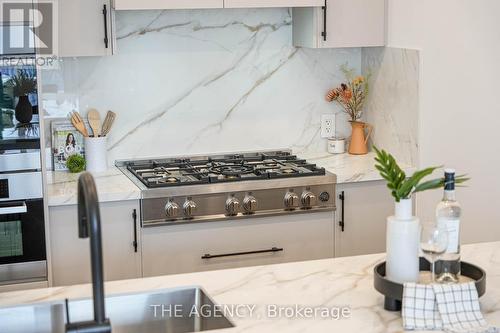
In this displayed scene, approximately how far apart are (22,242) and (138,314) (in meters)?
1.32

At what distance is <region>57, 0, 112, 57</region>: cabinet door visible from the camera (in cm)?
390

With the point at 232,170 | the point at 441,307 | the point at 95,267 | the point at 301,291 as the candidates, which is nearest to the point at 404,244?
the point at 441,307

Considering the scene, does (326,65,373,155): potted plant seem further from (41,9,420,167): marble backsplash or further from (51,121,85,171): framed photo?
(51,121,85,171): framed photo

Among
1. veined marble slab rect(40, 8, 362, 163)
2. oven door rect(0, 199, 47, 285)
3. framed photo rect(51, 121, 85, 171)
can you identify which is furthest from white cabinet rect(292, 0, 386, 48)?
oven door rect(0, 199, 47, 285)

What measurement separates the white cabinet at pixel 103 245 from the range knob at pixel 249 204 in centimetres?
51

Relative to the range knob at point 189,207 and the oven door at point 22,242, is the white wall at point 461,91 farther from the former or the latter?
the oven door at point 22,242

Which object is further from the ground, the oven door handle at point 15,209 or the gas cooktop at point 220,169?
the gas cooktop at point 220,169

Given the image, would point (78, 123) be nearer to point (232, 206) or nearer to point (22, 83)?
point (22, 83)

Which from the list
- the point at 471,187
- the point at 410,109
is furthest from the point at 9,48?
the point at 471,187

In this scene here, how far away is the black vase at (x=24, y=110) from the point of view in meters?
3.59

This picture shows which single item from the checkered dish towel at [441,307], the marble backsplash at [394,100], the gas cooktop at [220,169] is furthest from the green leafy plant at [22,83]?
the checkered dish towel at [441,307]

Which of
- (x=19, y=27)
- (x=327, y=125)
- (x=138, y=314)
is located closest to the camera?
(x=138, y=314)

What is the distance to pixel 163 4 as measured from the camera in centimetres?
401

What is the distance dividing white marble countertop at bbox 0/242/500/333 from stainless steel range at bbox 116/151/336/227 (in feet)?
3.64
